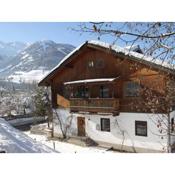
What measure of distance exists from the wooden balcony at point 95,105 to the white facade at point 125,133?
0.24 m

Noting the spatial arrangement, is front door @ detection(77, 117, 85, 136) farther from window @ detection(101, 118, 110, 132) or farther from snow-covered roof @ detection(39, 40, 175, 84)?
snow-covered roof @ detection(39, 40, 175, 84)

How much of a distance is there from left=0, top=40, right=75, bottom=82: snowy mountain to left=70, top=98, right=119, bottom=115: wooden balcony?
3.05 m

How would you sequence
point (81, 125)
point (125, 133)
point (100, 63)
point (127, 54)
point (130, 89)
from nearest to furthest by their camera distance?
point (127, 54) < point (130, 89) < point (125, 133) < point (100, 63) < point (81, 125)

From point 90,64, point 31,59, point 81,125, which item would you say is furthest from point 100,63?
point 31,59

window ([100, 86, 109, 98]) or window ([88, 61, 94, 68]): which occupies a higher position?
window ([88, 61, 94, 68])

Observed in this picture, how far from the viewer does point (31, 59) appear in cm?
322

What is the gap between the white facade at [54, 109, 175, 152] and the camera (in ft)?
18.7

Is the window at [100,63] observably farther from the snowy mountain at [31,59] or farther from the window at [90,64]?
the snowy mountain at [31,59]

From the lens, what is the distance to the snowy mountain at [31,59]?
2.81m

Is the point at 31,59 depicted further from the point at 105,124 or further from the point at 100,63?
the point at 105,124

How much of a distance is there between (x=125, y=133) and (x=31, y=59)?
371 centimetres

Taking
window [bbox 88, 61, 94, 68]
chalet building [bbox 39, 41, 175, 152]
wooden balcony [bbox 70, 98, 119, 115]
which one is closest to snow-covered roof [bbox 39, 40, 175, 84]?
chalet building [bbox 39, 41, 175, 152]
